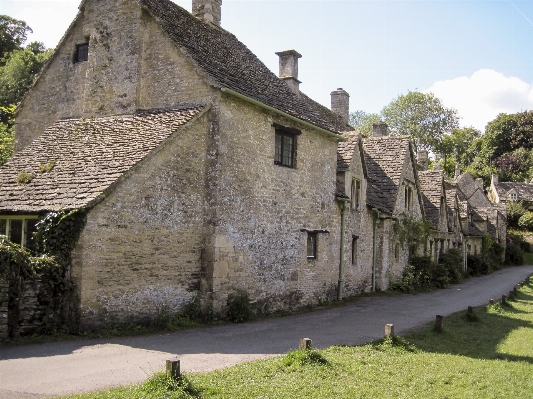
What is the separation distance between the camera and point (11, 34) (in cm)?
5100

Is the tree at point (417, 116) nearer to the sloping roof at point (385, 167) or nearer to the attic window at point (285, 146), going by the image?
the sloping roof at point (385, 167)

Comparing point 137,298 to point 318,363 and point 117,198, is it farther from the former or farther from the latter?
point 318,363

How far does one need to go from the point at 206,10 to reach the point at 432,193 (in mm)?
20256

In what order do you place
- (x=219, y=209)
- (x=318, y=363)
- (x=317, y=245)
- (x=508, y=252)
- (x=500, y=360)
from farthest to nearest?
(x=508, y=252) → (x=317, y=245) → (x=219, y=209) → (x=500, y=360) → (x=318, y=363)

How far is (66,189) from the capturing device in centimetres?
1297

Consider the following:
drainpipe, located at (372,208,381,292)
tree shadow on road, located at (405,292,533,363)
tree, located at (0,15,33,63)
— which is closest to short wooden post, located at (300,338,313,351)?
tree shadow on road, located at (405,292,533,363)

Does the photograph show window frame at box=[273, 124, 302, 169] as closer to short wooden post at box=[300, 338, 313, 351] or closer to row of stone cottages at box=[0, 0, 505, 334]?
row of stone cottages at box=[0, 0, 505, 334]

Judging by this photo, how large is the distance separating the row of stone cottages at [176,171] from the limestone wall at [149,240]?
4 cm

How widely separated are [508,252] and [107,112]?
5053 centimetres

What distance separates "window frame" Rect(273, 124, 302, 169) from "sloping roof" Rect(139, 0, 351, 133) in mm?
573

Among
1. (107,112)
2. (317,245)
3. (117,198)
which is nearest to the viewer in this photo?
(117,198)

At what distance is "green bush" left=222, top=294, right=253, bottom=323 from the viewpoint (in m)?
15.0

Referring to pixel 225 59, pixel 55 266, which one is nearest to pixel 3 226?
pixel 55 266

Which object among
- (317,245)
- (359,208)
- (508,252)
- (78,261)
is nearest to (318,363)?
(78,261)
